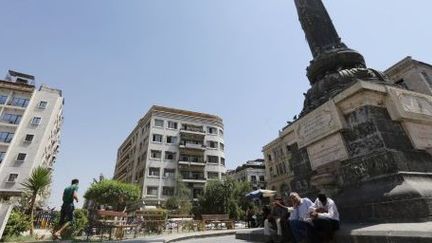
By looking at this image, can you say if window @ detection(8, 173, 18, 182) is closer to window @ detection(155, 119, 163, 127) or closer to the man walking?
window @ detection(155, 119, 163, 127)

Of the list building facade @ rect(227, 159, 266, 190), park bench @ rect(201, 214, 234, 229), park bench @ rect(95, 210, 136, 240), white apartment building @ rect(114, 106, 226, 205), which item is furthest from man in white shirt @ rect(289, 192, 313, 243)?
building facade @ rect(227, 159, 266, 190)

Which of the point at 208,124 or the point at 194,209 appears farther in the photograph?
the point at 208,124

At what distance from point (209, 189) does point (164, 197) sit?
14881mm

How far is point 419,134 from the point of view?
4781 mm

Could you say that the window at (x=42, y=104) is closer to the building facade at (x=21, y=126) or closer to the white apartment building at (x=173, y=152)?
the building facade at (x=21, y=126)

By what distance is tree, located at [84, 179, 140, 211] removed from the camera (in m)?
31.5

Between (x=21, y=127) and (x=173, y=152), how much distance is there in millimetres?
24904

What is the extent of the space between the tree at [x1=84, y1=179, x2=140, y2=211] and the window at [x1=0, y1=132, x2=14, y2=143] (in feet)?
58.5

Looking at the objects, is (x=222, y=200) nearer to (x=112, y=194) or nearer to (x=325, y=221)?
(x=112, y=194)

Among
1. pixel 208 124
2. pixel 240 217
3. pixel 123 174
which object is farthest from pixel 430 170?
pixel 123 174

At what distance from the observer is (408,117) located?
470cm

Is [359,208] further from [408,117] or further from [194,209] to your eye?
[194,209]

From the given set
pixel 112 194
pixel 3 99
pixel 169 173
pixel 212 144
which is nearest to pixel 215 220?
pixel 112 194

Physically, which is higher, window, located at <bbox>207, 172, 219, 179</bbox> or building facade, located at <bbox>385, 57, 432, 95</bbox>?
building facade, located at <bbox>385, 57, 432, 95</bbox>
